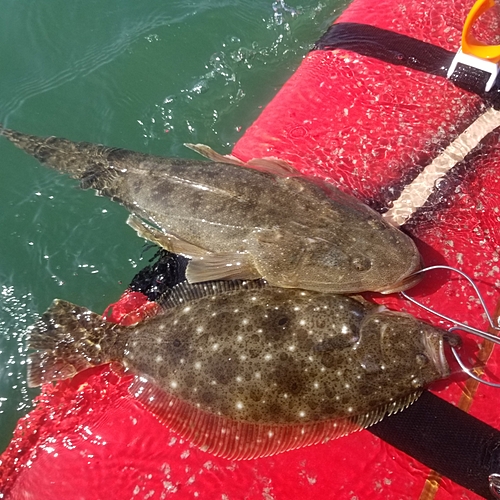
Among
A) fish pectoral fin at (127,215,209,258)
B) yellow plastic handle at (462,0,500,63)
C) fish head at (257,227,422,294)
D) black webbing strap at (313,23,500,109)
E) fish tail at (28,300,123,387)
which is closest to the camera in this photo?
fish head at (257,227,422,294)

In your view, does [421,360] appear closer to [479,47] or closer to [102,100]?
[479,47]

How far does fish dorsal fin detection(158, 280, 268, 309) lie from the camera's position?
3.69 meters

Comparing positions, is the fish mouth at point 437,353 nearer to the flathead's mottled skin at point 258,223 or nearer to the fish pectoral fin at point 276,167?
the flathead's mottled skin at point 258,223

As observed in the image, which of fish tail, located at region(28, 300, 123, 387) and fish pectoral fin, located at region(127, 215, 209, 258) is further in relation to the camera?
fish pectoral fin, located at region(127, 215, 209, 258)

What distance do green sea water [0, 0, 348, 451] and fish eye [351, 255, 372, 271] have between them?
8.51ft

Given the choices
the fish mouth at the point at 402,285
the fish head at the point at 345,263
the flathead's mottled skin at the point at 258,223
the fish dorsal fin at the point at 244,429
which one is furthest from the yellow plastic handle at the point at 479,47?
the fish dorsal fin at the point at 244,429

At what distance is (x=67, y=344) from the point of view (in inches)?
147

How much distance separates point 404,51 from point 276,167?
2105mm

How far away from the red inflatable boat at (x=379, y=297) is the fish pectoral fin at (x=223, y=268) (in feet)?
2.06

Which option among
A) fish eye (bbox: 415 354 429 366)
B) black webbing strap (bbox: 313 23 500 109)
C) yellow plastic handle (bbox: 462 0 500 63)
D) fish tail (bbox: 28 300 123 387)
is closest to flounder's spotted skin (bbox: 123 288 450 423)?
fish eye (bbox: 415 354 429 366)

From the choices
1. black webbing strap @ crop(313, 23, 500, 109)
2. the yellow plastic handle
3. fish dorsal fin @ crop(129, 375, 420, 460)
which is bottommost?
fish dorsal fin @ crop(129, 375, 420, 460)

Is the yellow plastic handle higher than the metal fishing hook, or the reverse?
the yellow plastic handle

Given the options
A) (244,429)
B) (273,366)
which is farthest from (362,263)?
(244,429)

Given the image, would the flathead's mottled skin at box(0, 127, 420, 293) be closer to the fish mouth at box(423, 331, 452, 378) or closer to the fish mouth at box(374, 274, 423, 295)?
the fish mouth at box(374, 274, 423, 295)
